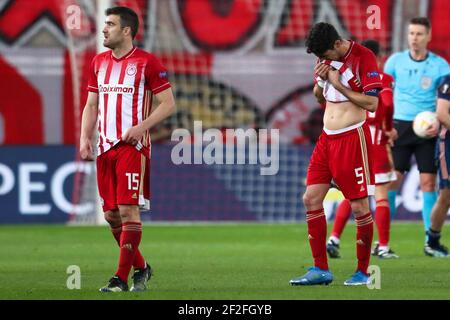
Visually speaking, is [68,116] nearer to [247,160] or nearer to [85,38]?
[85,38]

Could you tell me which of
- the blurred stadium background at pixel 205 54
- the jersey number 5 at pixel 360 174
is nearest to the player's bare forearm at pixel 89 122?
the jersey number 5 at pixel 360 174

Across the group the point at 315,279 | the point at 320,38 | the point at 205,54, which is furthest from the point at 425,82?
the point at 205,54

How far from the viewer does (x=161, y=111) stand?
318 inches

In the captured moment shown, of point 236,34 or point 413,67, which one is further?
point 236,34

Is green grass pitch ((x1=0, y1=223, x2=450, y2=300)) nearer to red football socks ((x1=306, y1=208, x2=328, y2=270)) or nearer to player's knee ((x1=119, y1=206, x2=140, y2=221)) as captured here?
red football socks ((x1=306, y1=208, x2=328, y2=270))

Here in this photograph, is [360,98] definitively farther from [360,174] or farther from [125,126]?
[125,126]

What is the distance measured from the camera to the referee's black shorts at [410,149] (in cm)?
1143

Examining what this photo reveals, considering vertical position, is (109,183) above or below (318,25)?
below

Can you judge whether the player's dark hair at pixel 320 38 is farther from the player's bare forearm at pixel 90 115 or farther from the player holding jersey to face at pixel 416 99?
the player holding jersey to face at pixel 416 99

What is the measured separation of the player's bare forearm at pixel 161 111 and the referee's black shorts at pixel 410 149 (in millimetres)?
3868

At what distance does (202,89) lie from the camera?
1730 cm

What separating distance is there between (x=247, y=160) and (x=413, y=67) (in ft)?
14.8
